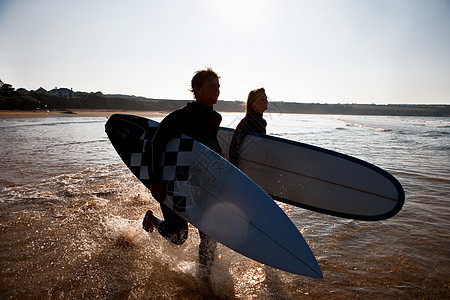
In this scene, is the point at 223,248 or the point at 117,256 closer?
the point at 117,256

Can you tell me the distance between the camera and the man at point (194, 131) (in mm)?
2160

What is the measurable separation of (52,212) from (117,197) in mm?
981

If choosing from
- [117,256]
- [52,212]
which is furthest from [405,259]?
[52,212]

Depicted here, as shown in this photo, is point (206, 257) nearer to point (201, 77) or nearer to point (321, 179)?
point (201, 77)

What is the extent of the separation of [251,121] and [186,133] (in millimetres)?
1231

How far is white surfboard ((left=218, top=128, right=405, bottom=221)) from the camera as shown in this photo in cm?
309

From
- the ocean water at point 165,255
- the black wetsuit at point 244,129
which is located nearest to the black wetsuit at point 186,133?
the ocean water at point 165,255

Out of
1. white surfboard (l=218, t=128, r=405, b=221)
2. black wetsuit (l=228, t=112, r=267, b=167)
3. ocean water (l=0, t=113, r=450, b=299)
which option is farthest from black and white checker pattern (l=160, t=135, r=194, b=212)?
white surfboard (l=218, t=128, r=405, b=221)

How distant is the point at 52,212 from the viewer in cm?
372

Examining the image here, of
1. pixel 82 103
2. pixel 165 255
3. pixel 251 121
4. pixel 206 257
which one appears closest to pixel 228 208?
pixel 206 257

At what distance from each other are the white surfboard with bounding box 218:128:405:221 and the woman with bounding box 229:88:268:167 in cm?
23

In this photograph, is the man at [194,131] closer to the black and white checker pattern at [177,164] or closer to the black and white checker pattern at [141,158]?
the black and white checker pattern at [177,164]

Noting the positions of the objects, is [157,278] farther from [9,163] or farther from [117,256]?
[9,163]

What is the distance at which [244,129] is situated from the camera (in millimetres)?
3479
